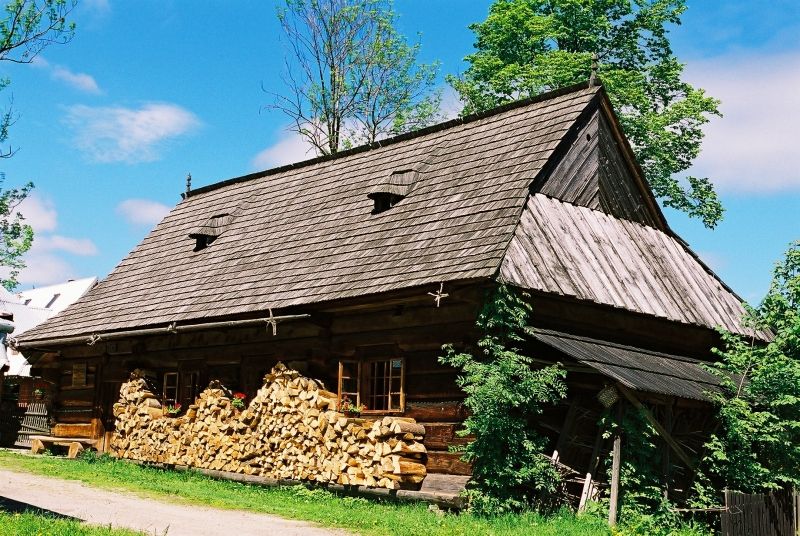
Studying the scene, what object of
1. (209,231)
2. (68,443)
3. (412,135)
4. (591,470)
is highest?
(412,135)

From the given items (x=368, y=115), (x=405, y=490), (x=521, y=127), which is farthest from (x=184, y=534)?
(x=368, y=115)

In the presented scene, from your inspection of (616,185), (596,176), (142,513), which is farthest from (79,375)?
(616,185)

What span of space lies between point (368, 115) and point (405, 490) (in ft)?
76.7

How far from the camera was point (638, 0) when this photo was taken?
101ft

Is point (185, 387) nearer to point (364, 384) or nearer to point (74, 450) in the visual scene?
point (74, 450)

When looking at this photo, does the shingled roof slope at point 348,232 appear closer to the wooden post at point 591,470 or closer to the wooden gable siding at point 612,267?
the wooden gable siding at point 612,267

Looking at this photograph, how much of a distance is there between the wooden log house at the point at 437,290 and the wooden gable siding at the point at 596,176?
0.13ft

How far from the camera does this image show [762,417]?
1424 centimetres

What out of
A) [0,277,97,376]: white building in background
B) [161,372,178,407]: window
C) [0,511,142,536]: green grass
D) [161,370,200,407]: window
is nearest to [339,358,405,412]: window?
[161,370,200,407]: window

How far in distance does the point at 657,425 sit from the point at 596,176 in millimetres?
6086

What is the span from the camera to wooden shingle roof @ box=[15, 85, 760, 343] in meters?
15.4

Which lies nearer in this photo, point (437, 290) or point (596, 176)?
point (437, 290)

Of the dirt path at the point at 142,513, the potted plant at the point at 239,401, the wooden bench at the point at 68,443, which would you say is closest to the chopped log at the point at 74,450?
the wooden bench at the point at 68,443

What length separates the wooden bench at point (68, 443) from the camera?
21844 mm
